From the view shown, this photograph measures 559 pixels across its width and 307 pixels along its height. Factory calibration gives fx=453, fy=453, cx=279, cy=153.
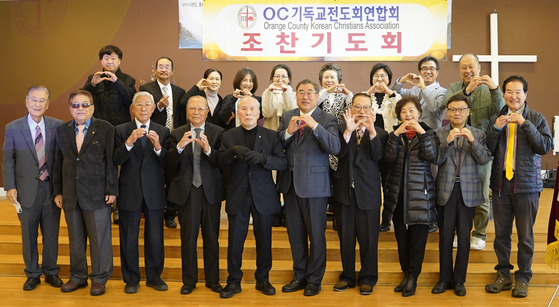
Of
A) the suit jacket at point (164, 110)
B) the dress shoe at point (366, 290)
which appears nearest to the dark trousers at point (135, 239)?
the suit jacket at point (164, 110)

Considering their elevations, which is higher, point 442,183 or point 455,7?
point 455,7

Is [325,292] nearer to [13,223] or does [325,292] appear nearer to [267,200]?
[267,200]

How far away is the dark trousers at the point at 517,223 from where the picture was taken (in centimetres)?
333

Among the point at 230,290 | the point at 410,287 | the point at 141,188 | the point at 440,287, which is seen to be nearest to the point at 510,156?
the point at 440,287

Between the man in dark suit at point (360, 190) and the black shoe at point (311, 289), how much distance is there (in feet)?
0.55

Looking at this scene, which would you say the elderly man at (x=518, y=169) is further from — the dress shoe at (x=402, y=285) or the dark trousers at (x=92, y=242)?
the dark trousers at (x=92, y=242)

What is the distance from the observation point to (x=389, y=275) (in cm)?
365

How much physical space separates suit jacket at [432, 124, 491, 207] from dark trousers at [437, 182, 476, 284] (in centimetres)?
5

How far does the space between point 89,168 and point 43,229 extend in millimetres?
683

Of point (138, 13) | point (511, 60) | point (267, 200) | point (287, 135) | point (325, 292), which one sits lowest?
point (325, 292)

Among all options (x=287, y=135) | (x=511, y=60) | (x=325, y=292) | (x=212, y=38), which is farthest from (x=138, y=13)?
(x=511, y=60)

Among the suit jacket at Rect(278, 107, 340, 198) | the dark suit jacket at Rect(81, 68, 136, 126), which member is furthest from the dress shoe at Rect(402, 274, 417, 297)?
the dark suit jacket at Rect(81, 68, 136, 126)

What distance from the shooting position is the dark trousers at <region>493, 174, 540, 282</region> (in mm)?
3330

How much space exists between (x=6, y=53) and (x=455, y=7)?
6.22 m
